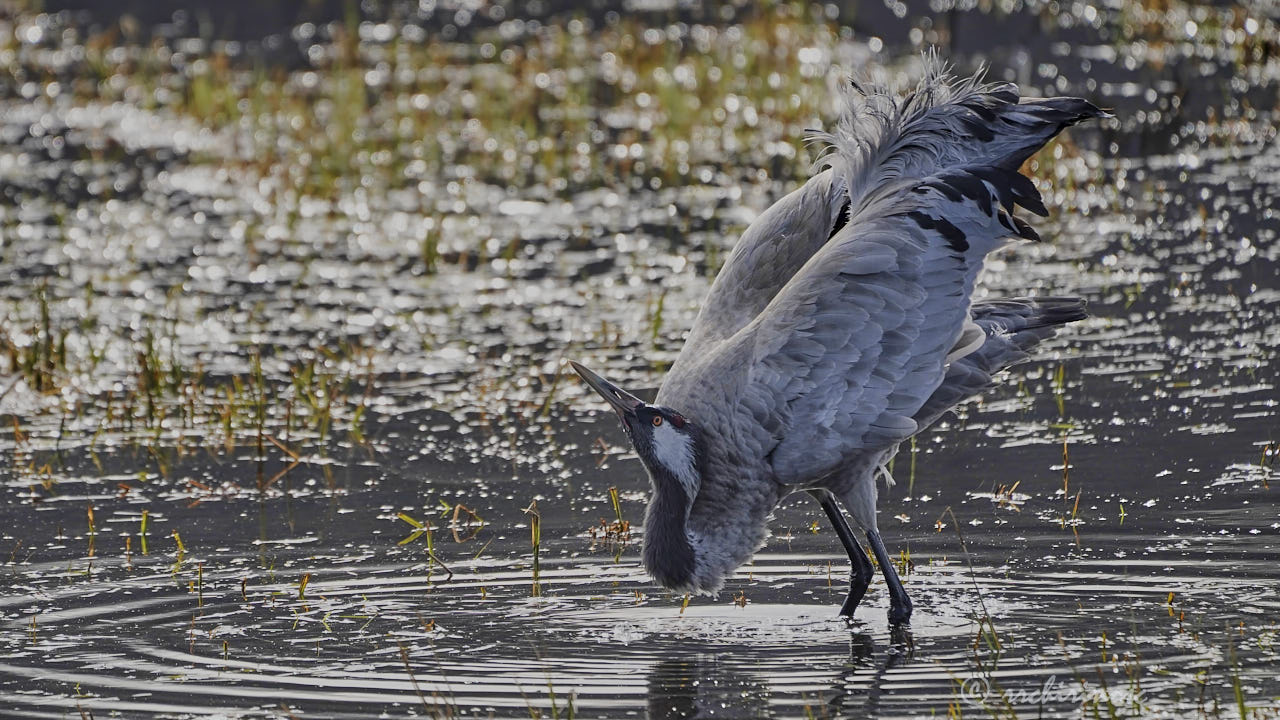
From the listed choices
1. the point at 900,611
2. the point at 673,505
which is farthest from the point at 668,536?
the point at 900,611

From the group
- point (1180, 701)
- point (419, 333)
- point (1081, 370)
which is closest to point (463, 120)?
point (419, 333)

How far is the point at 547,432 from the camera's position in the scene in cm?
798

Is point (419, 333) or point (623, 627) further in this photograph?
point (419, 333)

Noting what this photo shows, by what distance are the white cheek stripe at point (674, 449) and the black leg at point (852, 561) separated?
0.64 m

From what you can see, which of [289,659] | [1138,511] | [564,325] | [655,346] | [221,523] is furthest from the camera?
[564,325]

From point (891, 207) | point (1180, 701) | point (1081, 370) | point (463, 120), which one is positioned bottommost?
point (1180, 701)

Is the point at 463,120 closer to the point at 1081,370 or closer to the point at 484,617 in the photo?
the point at 1081,370

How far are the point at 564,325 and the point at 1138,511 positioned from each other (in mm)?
3917

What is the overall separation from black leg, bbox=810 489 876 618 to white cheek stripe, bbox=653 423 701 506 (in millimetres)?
635

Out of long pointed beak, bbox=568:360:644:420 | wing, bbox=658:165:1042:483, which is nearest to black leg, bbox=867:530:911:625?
wing, bbox=658:165:1042:483

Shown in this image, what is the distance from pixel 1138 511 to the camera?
645cm

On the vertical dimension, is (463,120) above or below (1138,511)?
above

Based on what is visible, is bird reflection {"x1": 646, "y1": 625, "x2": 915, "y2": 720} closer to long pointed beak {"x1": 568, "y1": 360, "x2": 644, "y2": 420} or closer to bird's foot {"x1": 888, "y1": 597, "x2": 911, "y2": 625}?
bird's foot {"x1": 888, "y1": 597, "x2": 911, "y2": 625}

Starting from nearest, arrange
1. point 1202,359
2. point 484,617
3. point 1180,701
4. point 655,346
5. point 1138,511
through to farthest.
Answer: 1. point 1180,701
2. point 484,617
3. point 1138,511
4. point 1202,359
5. point 655,346
